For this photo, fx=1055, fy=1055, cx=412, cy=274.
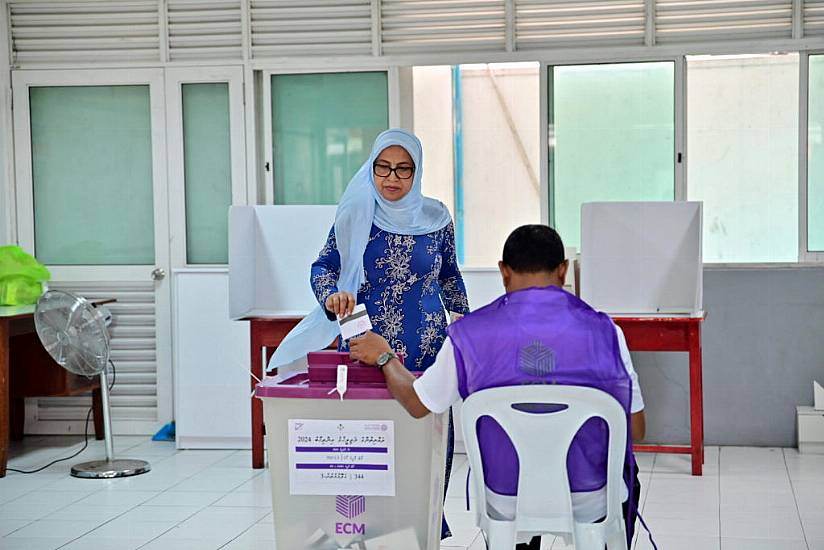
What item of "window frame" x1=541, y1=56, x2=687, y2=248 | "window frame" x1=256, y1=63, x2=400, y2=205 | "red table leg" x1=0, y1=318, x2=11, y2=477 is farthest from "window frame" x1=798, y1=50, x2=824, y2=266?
"red table leg" x1=0, y1=318, x2=11, y2=477

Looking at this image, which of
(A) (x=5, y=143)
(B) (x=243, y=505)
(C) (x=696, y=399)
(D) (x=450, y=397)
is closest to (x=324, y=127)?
(A) (x=5, y=143)

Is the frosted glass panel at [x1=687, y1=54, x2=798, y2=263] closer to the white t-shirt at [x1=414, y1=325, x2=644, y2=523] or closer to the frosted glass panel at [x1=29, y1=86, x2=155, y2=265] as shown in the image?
the frosted glass panel at [x1=29, y1=86, x2=155, y2=265]

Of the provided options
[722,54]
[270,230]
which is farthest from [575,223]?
[270,230]

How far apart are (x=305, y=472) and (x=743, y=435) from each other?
364 centimetres

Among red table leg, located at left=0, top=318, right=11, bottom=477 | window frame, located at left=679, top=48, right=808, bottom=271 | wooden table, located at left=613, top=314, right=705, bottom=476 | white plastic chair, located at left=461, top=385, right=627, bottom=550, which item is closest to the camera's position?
white plastic chair, located at left=461, top=385, right=627, bottom=550

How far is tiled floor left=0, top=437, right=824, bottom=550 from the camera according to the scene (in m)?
3.81

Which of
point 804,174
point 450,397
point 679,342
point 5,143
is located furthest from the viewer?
point 5,143

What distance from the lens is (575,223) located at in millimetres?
5512

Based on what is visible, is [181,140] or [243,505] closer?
[243,505]

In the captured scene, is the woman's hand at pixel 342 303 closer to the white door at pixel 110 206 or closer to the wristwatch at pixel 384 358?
the wristwatch at pixel 384 358

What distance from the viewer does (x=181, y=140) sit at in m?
5.73

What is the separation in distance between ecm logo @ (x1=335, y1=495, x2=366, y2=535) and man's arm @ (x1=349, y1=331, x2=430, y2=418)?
0.81 ft

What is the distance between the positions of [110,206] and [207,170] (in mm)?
605

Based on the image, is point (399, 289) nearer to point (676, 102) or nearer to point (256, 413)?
point (256, 413)
